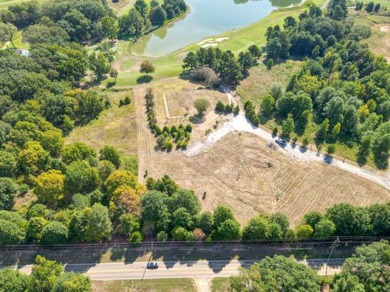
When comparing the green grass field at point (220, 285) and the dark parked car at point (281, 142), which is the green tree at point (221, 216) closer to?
the green grass field at point (220, 285)

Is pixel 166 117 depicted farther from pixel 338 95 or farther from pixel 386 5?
pixel 386 5

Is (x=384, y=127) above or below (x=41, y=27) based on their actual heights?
below

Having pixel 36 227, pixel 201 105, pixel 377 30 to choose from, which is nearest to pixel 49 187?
pixel 36 227

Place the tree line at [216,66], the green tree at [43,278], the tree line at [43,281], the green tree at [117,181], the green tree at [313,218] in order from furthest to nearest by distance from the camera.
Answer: the tree line at [216,66], the green tree at [117,181], the green tree at [313,218], the green tree at [43,278], the tree line at [43,281]

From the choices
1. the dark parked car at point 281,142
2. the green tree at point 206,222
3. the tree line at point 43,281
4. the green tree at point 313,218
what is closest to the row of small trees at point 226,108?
the dark parked car at point 281,142

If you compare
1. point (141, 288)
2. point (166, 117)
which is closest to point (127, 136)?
point (166, 117)

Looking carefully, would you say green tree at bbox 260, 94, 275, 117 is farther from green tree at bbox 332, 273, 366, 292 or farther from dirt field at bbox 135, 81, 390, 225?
green tree at bbox 332, 273, 366, 292

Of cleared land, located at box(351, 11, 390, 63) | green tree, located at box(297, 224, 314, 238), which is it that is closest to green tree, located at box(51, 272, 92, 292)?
green tree, located at box(297, 224, 314, 238)
